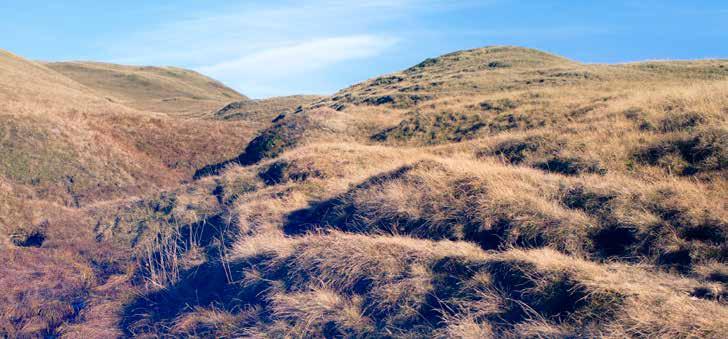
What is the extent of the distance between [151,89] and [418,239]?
9201 centimetres

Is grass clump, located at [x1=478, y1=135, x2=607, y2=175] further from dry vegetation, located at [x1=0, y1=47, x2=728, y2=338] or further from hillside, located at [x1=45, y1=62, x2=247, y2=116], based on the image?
hillside, located at [x1=45, y1=62, x2=247, y2=116]

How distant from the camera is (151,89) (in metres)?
91.7

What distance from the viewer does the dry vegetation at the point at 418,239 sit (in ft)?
24.4

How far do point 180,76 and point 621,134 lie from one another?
112m

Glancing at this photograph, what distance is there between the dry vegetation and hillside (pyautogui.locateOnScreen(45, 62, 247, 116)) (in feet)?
177

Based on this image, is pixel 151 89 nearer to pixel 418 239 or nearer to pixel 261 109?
pixel 261 109

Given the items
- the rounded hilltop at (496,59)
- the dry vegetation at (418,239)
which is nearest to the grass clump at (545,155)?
the dry vegetation at (418,239)

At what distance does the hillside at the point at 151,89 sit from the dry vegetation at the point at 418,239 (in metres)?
53.8

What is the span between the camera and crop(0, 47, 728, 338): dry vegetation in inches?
293

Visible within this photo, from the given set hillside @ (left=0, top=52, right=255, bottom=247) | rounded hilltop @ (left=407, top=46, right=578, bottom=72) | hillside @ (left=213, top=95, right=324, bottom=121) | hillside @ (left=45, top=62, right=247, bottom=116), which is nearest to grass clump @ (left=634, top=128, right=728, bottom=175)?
hillside @ (left=0, top=52, right=255, bottom=247)

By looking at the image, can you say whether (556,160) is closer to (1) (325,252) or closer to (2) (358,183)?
(2) (358,183)

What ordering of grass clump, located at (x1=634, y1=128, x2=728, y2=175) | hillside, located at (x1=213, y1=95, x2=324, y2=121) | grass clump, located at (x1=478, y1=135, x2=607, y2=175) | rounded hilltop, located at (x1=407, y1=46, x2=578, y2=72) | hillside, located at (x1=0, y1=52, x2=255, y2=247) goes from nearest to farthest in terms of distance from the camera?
grass clump, located at (x1=634, y1=128, x2=728, y2=175)
grass clump, located at (x1=478, y1=135, x2=607, y2=175)
hillside, located at (x1=0, y1=52, x2=255, y2=247)
rounded hilltop, located at (x1=407, y1=46, x2=578, y2=72)
hillside, located at (x1=213, y1=95, x2=324, y2=121)

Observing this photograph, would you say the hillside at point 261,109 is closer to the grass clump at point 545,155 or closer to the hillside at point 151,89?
the hillside at point 151,89

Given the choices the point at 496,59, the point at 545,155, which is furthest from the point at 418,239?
the point at 496,59
